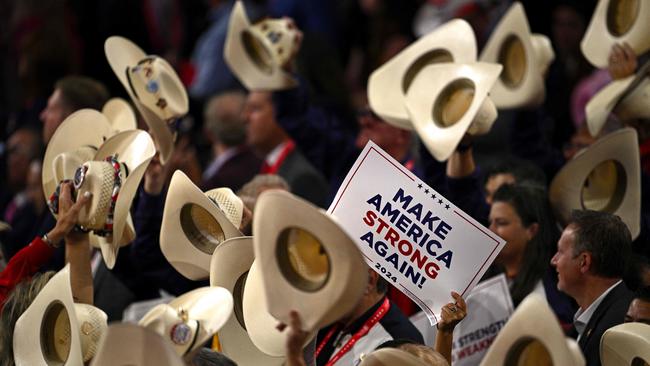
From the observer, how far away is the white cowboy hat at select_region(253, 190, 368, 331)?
3.51 metres

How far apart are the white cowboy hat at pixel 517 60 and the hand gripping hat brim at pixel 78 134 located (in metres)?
1.75

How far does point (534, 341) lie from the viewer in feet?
11.6

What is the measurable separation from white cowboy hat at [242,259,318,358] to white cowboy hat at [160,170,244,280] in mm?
446

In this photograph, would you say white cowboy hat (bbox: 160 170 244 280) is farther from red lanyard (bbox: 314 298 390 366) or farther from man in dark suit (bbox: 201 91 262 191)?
man in dark suit (bbox: 201 91 262 191)

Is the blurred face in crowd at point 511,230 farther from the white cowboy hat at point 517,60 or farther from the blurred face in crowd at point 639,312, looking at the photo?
the blurred face in crowd at point 639,312

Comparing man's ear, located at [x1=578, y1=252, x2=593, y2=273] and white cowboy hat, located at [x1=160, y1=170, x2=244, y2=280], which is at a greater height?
man's ear, located at [x1=578, y1=252, x2=593, y2=273]

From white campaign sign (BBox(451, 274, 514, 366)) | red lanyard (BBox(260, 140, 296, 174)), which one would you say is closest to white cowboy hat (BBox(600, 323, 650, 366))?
white campaign sign (BBox(451, 274, 514, 366))

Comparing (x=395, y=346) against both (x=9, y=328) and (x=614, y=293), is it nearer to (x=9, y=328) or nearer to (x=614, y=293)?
(x=614, y=293)

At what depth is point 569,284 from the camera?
15.3 feet

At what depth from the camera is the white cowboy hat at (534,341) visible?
3.41m

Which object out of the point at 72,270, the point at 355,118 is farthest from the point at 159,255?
the point at 355,118

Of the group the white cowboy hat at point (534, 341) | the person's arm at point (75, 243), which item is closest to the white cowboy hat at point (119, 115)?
the person's arm at point (75, 243)

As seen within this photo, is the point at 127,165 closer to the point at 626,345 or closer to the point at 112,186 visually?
the point at 112,186

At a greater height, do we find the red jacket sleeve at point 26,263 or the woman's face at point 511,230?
the woman's face at point 511,230
